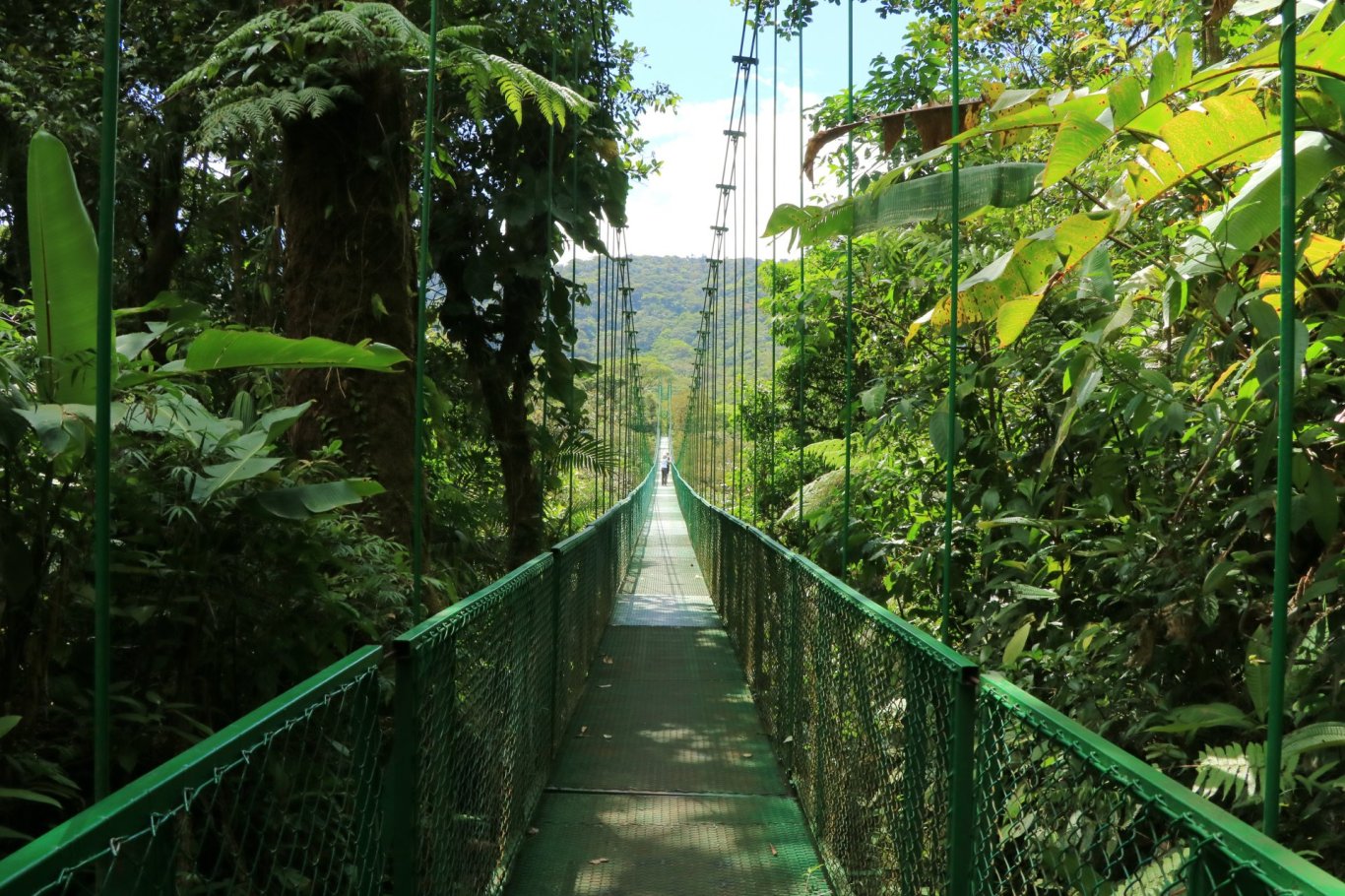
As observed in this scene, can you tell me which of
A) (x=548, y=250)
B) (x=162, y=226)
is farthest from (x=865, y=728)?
(x=162, y=226)

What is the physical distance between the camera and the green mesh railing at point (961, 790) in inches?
42.1

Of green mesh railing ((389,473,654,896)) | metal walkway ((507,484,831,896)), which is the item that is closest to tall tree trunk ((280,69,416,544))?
green mesh railing ((389,473,654,896))

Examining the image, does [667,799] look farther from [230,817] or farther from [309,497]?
[230,817]

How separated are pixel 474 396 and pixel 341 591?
4.33 meters

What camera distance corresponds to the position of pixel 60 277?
6.14 ft

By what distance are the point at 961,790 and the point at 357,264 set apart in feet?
8.84

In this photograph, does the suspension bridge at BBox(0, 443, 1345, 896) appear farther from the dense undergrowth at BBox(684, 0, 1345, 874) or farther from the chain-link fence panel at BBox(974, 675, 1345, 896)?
the dense undergrowth at BBox(684, 0, 1345, 874)

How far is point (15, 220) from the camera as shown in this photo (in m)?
5.30

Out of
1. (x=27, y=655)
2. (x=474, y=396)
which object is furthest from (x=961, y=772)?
(x=474, y=396)

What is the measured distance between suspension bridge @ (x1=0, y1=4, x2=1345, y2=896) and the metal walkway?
1 cm

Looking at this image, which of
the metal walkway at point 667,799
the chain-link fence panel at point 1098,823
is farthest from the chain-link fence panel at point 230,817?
the metal walkway at point 667,799

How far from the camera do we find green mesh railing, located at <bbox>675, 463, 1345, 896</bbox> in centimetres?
107

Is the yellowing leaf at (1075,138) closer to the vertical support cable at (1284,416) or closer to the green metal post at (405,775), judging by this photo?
the vertical support cable at (1284,416)

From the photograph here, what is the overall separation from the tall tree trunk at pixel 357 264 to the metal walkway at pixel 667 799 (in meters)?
1.11
